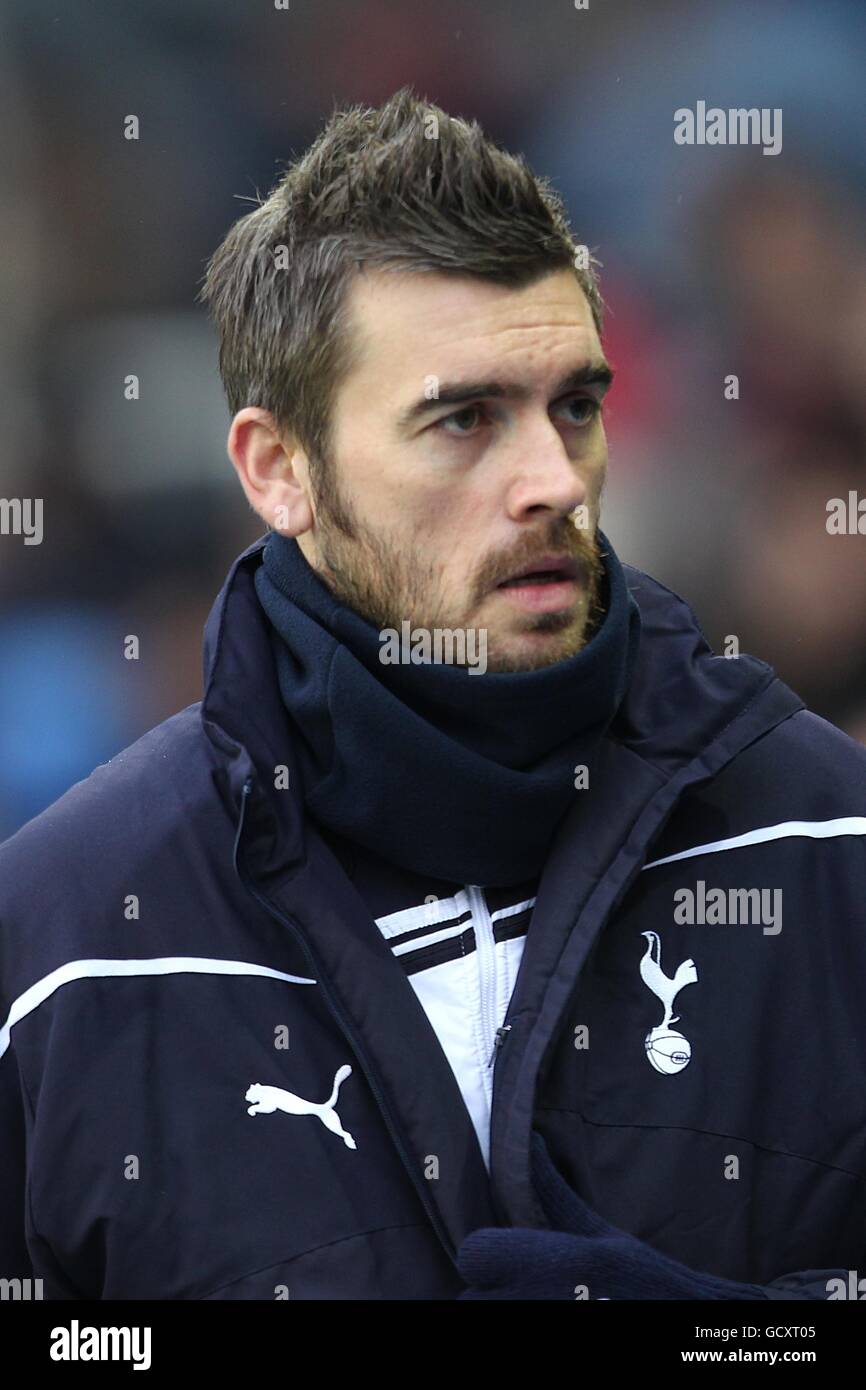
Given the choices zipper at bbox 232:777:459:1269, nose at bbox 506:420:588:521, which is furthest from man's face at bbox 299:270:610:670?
zipper at bbox 232:777:459:1269

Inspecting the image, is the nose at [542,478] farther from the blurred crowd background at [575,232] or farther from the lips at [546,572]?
the blurred crowd background at [575,232]

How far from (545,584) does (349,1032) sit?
16.4 inches

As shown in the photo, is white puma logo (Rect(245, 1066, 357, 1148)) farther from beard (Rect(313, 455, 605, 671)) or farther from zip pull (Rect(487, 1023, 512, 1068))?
beard (Rect(313, 455, 605, 671))

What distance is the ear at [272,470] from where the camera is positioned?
5.15 feet

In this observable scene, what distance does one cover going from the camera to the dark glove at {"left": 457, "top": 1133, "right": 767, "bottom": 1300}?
1251 millimetres

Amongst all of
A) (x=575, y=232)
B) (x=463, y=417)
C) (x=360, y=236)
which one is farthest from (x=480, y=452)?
(x=575, y=232)

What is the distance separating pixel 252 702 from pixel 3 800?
3.39ft

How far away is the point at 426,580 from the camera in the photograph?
148 centimetres

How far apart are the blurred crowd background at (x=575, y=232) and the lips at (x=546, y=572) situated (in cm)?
105

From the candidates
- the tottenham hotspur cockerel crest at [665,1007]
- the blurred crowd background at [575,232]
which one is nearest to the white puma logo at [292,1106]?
→ the tottenham hotspur cockerel crest at [665,1007]

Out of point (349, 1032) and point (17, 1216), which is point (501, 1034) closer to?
point (349, 1032)

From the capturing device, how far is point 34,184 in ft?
8.48
